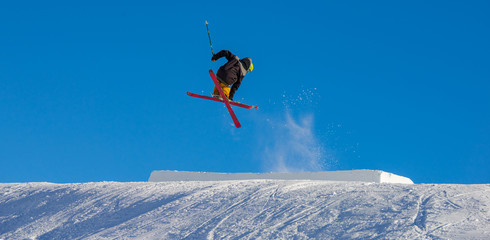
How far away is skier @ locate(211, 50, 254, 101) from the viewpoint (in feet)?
38.2

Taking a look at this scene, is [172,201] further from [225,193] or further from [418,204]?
[418,204]

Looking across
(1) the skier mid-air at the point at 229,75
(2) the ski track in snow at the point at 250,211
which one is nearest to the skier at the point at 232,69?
(1) the skier mid-air at the point at 229,75

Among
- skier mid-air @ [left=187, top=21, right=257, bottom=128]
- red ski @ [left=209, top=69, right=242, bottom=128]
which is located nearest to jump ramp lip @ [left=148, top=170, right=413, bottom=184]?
red ski @ [left=209, top=69, right=242, bottom=128]

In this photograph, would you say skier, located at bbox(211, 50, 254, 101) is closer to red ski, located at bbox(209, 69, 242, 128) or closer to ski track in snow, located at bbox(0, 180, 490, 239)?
red ski, located at bbox(209, 69, 242, 128)

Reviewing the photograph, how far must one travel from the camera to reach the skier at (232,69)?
11.6 meters

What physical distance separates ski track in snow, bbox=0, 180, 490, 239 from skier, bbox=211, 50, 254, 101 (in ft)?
8.39

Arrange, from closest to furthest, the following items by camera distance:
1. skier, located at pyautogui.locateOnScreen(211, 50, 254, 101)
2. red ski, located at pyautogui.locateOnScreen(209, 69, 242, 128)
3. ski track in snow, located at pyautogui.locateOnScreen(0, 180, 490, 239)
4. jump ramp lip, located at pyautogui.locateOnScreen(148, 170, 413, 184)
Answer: ski track in snow, located at pyautogui.locateOnScreen(0, 180, 490, 239), skier, located at pyautogui.locateOnScreen(211, 50, 254, 101), red ski, located at pyautogui.locateOnScreen(209, 69, 242, 128), jump ramp lip, located at pyautogui.locateOnScreen(148, 170, 413, 184)

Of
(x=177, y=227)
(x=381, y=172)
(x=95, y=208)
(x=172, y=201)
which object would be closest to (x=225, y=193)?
(x=172, y=201)

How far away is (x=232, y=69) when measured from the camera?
1169 cm

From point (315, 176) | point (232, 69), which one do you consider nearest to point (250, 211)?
point (232, 69)

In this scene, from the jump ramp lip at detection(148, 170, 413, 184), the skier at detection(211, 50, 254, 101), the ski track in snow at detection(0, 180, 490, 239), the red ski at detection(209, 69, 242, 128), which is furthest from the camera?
the jump ramp lip at detection(148, 170, 413, 184)

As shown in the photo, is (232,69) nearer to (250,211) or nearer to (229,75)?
(229,75)

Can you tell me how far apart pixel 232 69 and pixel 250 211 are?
10.2ft

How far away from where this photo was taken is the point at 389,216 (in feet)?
31.1
